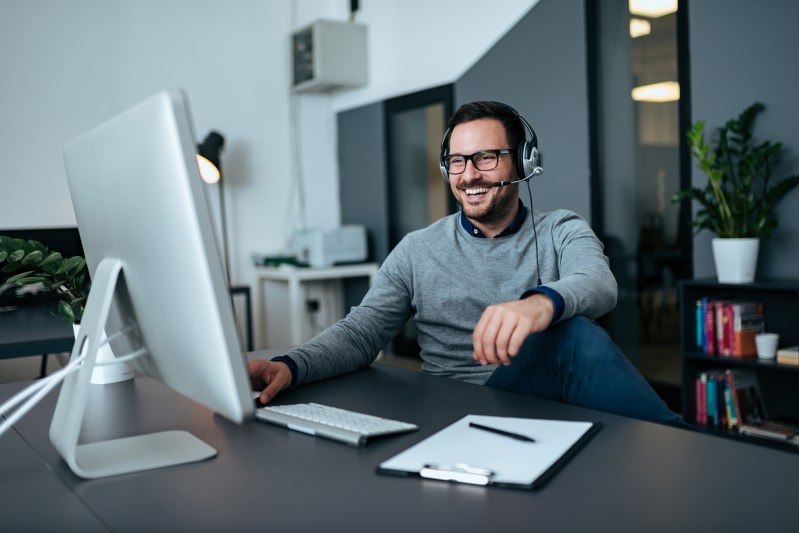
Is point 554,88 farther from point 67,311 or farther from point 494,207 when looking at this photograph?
point 67,311

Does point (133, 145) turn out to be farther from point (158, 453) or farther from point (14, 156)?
point (14, 156)

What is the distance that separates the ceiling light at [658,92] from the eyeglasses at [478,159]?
184cm

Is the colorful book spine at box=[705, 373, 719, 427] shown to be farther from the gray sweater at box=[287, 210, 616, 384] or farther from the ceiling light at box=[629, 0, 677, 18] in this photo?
the ceiling light at box=[629, 0, 677, 18]

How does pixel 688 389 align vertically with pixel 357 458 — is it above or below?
below

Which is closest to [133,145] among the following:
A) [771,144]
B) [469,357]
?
[469,357]

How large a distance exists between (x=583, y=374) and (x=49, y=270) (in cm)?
91

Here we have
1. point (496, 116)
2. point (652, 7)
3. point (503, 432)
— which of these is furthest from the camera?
point (652, 7)

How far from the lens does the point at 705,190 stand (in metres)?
2.91

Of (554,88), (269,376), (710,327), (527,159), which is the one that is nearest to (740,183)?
(710,327)

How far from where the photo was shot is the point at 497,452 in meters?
0.87

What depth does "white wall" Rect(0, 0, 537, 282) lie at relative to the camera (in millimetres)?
4078

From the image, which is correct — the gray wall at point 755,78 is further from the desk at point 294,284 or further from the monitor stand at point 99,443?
the monitor stand at point 99,443

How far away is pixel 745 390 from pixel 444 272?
1829 mm

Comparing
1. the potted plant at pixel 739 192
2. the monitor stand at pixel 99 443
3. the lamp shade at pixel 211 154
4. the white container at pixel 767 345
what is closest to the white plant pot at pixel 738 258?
the potted plant at pixel 739 192
